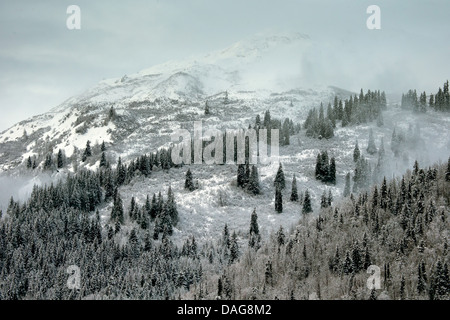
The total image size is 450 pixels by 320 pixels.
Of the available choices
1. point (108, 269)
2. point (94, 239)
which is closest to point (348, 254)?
point (108, 269)

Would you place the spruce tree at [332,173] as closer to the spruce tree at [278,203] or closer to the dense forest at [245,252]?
the dense forest at [245,252]

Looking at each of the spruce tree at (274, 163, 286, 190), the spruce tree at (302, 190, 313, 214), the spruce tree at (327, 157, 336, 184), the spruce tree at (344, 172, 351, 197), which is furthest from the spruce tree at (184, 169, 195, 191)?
the spruce tree at (344, 172, 351, 197)

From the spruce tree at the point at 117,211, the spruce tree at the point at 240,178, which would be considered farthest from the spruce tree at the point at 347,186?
the spruce tree at the point at 117,211

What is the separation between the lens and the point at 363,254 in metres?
103

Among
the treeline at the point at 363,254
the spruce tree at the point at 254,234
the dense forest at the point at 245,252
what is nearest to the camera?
the treeline at the point at 363,254

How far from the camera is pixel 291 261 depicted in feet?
367

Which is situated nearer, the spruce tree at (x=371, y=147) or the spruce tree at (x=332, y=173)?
the spruce tree at (x=332, y=173)

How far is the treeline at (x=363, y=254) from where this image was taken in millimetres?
93000

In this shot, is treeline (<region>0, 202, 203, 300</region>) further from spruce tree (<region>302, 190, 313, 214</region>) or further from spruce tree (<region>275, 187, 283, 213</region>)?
spruce tree (<region>302, 190, 313, 214</region>)

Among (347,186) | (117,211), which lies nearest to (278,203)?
(347,186)

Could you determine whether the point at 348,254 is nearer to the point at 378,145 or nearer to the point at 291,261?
the point at 291,261

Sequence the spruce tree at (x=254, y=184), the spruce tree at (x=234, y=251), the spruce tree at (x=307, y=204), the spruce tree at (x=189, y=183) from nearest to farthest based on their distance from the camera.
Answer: the spruce tree at (x=234, y=251) < the spruce tree at (x=307, y=204) < the spruce tree at (x=254, y=184) < the spruce tree at (x=189, y=183)
